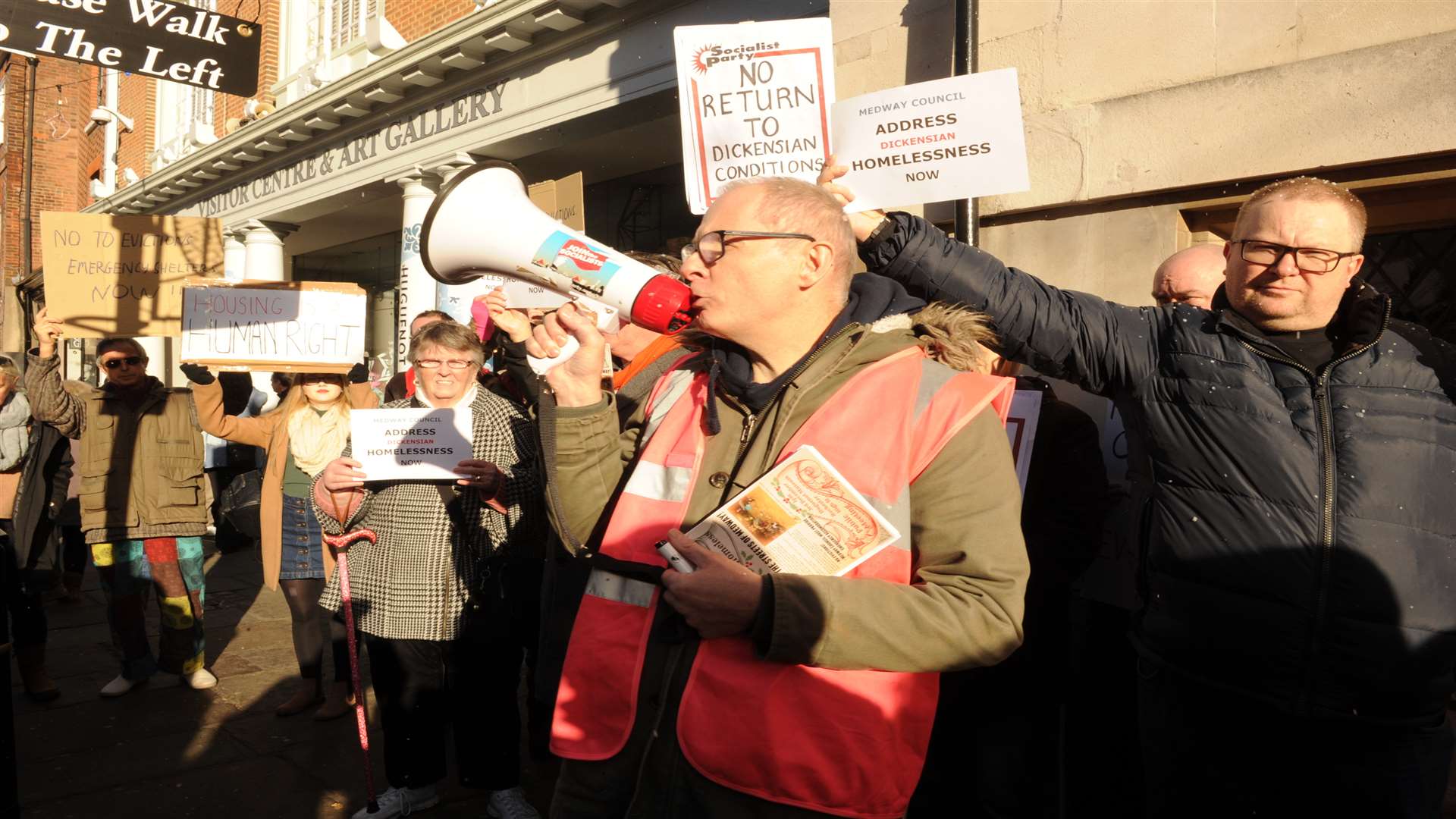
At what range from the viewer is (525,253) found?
2250mm

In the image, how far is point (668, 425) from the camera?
1997 millimetres

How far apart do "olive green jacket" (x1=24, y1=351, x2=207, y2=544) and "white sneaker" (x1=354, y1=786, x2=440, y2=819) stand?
2.41 metres

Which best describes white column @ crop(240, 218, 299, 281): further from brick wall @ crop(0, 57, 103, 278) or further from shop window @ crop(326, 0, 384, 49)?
brick wall @ crop(0, 57, 103, 278)

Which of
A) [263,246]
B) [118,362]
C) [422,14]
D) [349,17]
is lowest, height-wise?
[118,362]

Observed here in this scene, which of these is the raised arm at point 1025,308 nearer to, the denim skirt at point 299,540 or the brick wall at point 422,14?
the denim skirt at point 299,540

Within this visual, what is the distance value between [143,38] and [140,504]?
3.89 metres

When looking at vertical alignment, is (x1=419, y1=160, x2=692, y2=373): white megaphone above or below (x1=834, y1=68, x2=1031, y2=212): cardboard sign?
below

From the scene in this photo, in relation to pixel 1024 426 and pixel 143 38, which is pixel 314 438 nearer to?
pixel 1024 426

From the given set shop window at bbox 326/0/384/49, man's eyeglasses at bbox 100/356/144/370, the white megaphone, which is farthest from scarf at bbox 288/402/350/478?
shop window at bbox 326/0/384/49

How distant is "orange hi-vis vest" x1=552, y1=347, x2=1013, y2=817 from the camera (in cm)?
170

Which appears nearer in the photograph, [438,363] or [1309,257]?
[1309,257]

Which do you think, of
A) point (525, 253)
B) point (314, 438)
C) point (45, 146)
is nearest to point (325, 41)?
point (314, 438)

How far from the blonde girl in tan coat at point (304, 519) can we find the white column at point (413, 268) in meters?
4.72

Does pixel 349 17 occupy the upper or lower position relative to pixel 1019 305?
upper
